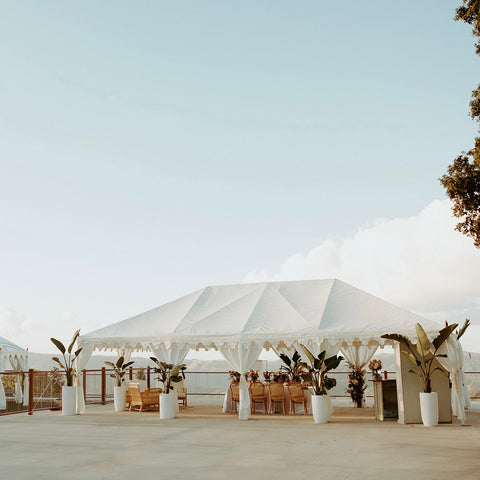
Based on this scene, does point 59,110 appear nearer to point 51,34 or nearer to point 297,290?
point 51,34

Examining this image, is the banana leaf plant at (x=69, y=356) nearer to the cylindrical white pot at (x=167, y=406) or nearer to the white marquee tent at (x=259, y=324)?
the white marquee tent at (x=259, y=324)

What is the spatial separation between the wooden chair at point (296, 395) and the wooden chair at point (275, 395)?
24cm

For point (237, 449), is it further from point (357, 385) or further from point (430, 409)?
point (357, 385)

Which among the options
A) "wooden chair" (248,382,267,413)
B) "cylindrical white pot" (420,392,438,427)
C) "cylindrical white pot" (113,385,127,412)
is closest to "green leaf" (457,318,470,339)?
"cylindrical white pot" (420,392,438,427)

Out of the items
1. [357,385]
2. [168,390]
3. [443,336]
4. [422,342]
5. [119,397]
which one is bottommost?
[119,397]

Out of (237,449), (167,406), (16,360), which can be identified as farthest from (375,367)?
(16,360)

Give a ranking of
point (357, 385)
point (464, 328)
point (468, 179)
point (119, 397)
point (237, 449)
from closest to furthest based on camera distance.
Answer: point (237, 449)
point (468, 179)
point (464, 328)
point (119, 397)
point (357, 385)

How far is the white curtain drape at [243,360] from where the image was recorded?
1431cm

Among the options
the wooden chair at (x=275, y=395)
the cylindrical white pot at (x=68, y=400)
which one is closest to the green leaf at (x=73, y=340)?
the cylindrical white pot at (x=68, y=400)

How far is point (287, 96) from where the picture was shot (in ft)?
52.3

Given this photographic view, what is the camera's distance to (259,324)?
49.5 feet

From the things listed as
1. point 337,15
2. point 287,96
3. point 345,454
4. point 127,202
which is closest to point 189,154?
point 127,202

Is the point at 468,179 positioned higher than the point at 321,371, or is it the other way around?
the point at 468,179

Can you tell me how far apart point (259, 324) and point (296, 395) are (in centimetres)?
219
